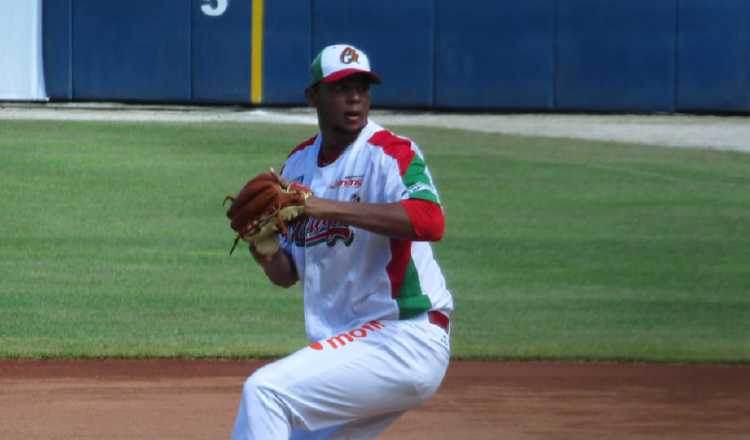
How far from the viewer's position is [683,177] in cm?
1823

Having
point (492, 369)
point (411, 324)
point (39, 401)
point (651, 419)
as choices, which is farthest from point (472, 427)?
point (411, 324)

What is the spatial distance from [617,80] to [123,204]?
33.0 ft

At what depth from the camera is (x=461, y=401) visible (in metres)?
Result: 8.48

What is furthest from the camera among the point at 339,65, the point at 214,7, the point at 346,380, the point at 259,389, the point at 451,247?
the point at 214,7

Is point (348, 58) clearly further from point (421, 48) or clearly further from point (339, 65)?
point (421, 48)

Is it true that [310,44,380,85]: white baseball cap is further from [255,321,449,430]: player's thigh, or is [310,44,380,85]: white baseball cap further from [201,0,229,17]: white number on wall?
[201,0,229,17]: white number on wall

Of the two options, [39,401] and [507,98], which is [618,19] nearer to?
[507,98]

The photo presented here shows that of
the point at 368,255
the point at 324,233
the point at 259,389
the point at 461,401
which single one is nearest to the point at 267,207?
the point at 324,233

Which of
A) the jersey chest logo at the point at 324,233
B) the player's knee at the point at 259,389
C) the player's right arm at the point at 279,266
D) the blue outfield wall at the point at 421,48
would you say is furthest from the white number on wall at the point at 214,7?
the player's knee at the point at 259,389

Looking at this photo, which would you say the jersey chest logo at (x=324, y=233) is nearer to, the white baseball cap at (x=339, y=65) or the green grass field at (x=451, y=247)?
the white baseball cap at (x=339, y=65)

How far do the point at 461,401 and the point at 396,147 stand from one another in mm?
3875

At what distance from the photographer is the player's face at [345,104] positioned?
15.8ft

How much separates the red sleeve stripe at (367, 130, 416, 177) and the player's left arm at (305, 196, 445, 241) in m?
0.18

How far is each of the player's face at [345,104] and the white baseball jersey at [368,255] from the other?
8cm
